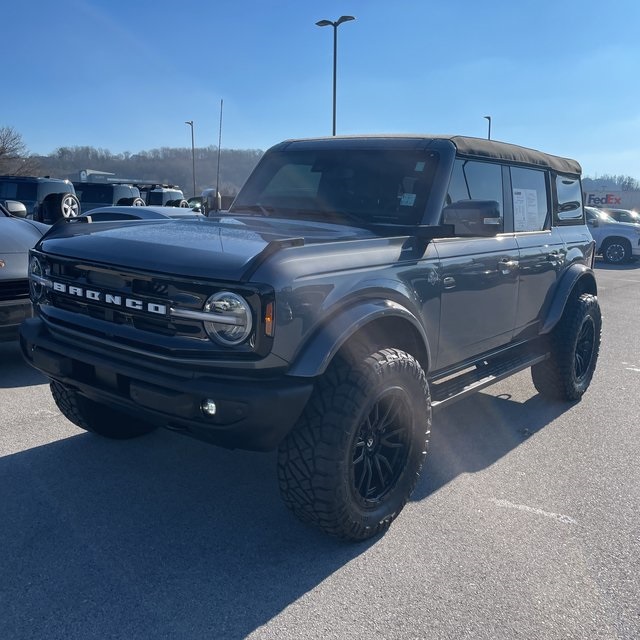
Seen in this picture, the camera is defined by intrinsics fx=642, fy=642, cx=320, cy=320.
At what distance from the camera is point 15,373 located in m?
5.46

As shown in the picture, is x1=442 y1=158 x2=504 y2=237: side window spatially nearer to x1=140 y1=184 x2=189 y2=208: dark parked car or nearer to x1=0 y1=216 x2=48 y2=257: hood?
x1=0 y1=216 x2=48 y2=257: hood

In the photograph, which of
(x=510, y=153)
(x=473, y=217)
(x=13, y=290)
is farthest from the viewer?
(x=13, y=290)

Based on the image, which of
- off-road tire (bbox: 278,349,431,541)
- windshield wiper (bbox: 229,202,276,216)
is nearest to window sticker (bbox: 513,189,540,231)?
windshield wiper (bbox: 229,202,276,216)

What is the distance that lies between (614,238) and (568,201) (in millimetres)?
15468

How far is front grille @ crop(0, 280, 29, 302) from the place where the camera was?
5.09 m

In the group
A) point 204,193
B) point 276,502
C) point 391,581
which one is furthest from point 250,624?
point 204,193

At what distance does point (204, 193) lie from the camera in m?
5.13

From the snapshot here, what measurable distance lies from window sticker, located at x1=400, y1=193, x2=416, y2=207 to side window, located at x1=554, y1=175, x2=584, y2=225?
1925mm

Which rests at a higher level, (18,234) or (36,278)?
(18,234)

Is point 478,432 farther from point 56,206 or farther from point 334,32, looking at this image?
point 334,32

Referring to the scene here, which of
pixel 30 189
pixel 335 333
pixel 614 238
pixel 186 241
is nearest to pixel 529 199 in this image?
pixel 335 333

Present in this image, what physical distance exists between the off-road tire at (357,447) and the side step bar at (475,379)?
38 cm

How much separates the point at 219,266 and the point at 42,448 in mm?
2128

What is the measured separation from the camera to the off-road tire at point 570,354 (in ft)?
16.1
